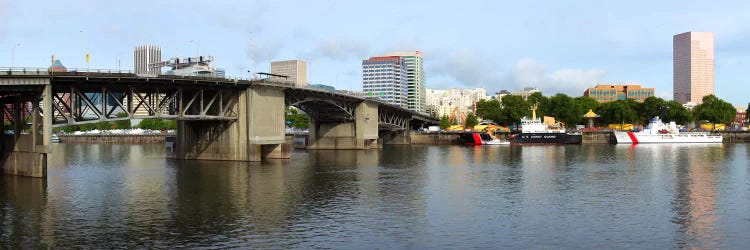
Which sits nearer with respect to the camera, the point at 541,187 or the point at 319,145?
the point at 541,187

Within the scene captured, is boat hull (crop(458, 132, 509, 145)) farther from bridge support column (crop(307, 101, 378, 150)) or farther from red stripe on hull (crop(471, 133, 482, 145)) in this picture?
bridge support column (crop(307, 101, 378, 150))

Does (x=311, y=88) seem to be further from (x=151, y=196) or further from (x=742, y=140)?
(x=742, y=140)

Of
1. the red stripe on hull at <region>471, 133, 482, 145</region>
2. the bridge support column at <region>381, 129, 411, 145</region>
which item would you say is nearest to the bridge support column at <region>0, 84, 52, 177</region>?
the bridge support column at <region>381, 129, 411, 145</region>

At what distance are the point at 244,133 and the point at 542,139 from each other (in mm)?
92412

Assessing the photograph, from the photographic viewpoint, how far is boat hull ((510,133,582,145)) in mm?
158500

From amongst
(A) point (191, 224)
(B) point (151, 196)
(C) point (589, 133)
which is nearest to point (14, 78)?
(B) point (151, 196)

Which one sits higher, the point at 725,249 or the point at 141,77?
the point at 141,77

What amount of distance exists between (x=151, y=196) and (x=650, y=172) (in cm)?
5589

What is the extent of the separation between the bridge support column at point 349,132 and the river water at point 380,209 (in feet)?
180

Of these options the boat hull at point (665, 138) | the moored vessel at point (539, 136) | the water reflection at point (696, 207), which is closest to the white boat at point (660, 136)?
the boat hull at point (665, 138)

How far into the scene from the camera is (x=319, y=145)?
138250mm

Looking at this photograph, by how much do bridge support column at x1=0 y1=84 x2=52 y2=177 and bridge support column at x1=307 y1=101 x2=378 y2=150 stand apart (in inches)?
2822

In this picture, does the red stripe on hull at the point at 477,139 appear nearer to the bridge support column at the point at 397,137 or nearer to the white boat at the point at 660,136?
the bridge support column at the point at 397,137

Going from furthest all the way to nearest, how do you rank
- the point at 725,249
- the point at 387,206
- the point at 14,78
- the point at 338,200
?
the point at 14,78 → the point at 338,200 → the point at 387,206 → the point at 725,249
